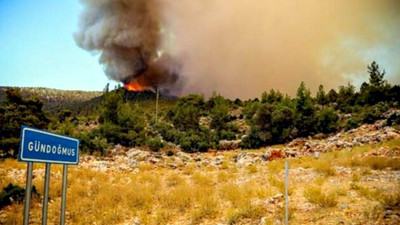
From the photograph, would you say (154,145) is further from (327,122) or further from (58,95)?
(58,95)

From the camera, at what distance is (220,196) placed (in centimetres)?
917

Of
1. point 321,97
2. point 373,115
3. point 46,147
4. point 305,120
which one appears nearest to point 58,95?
point 321,97

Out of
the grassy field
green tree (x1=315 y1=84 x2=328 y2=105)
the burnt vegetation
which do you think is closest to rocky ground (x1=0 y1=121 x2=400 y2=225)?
the grassy field

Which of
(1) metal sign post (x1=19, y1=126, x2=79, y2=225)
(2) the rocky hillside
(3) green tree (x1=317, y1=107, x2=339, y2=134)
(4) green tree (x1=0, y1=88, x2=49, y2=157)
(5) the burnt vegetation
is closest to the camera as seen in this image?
(1) metal sign post (x1=19, y1=126, x2=79, y2=225)

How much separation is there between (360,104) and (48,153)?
48.5m

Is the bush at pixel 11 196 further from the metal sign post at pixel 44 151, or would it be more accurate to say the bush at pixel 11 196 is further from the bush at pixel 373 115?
the bush at pixel 373 115

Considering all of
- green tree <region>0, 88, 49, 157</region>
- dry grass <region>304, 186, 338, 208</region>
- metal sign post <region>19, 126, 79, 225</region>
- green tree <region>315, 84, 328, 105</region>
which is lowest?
dry grass <region>304, 186, 338, 208</region>

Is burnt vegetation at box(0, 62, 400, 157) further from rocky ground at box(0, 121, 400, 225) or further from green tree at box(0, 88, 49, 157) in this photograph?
rocky ground at box(0, 121, 400, 225)

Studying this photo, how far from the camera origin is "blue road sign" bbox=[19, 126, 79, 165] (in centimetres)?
296

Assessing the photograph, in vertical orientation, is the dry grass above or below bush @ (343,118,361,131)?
below

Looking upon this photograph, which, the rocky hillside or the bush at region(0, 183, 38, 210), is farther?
the rocky hillside

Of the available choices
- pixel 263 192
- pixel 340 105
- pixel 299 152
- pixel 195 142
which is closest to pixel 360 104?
pixel 340 105

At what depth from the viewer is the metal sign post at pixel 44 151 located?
116 inches

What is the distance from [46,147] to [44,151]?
0.07 m
